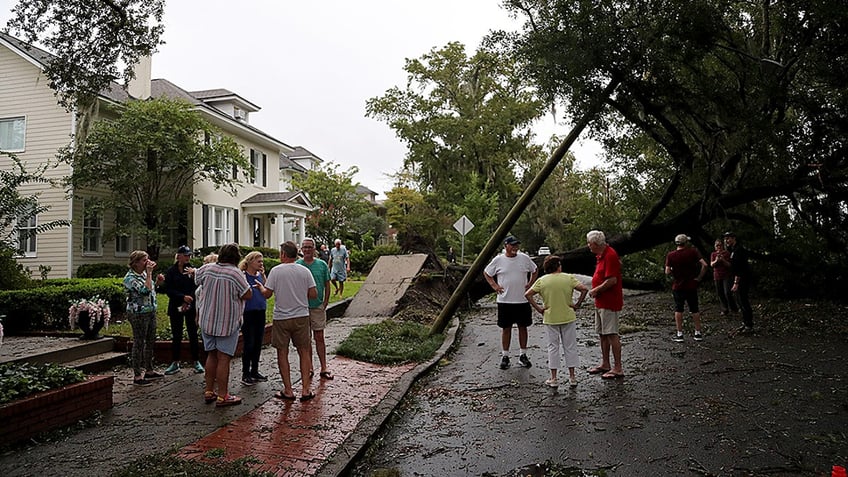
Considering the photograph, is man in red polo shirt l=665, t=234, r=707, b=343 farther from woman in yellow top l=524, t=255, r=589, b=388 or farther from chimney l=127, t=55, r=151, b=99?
chimney l=127, t=55, r=151, b=99

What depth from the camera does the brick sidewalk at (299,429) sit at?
183 inches

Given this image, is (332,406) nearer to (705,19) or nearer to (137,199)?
(705,19)

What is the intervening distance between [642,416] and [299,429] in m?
3.39

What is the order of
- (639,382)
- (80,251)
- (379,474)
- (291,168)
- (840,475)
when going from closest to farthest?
(840,475)
(379,474)
(639,382)
(80,251)
(291,168)

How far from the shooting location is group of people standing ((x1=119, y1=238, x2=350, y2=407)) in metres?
6.31

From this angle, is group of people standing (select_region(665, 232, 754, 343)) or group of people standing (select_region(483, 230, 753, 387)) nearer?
group of people standing (select_region(483, 230, 753, 387))

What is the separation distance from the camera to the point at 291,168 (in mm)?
49938

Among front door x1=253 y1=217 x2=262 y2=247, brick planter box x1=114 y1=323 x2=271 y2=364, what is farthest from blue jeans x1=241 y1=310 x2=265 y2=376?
front door x1=253 y1=217 x2=262 y2=247

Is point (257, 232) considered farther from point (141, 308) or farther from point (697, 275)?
point (697, 275)

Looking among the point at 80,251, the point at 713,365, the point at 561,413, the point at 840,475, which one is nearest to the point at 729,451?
the point at 561,413

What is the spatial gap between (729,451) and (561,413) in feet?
5.54

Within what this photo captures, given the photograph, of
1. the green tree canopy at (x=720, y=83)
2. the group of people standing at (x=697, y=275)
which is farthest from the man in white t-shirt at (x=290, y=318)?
the green tree canopy at (x=720, y=83)

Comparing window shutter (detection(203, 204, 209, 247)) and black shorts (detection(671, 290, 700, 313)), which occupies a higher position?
window shutter (detection(203, 204, 209, 247))

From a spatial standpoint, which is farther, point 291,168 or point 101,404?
point 291,168
